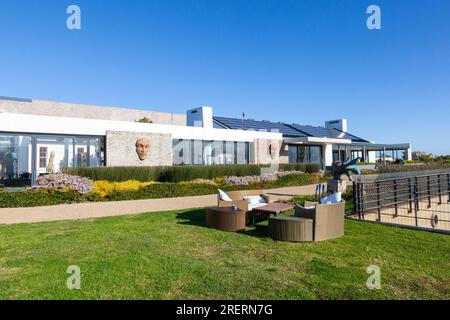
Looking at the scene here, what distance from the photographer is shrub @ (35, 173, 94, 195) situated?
11.4 metres

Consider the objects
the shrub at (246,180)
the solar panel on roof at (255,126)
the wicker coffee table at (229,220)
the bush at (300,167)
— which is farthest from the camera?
the solar panel on roof at (255,126)

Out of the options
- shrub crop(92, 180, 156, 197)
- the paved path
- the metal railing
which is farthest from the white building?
the metal railing

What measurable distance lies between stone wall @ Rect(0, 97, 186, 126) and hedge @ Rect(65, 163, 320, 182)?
1368cm

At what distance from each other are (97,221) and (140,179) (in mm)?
8032

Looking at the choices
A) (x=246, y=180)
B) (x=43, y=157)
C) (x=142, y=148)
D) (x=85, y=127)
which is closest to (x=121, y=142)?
(x=142, y=148)

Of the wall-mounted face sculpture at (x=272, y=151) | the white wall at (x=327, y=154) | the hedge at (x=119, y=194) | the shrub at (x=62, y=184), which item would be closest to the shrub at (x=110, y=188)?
the hedge at (x=119, y=194)

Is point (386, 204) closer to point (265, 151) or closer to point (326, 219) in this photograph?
point (326, 219)

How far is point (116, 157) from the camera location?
1731 cm

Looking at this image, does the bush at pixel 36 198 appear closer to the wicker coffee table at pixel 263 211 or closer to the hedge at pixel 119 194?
the hedge at pixel 119 194

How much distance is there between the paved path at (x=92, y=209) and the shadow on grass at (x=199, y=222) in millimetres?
1201

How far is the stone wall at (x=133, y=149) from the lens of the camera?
678 inches

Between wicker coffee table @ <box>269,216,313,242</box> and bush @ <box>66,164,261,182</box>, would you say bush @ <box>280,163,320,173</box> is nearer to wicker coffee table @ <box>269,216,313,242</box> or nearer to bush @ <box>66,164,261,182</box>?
bush @ <box>66,164,261,182</box>

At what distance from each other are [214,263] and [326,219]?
9.54 ft
